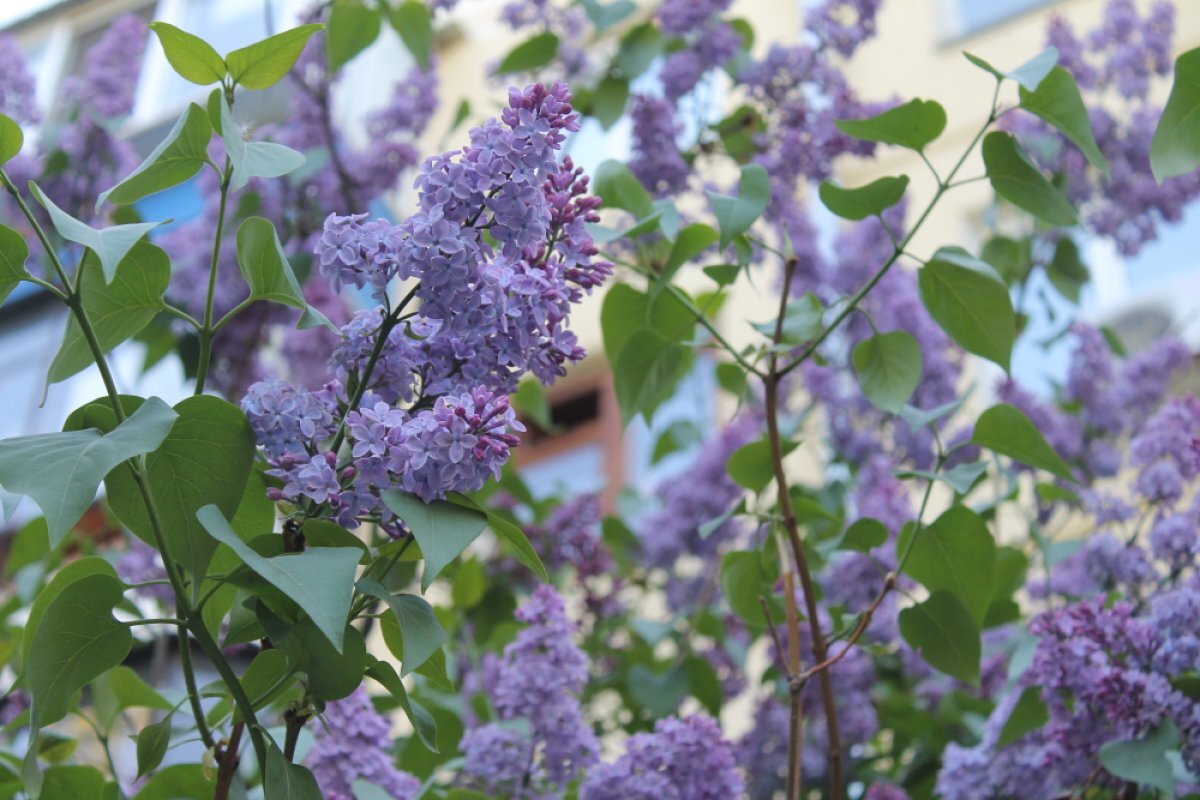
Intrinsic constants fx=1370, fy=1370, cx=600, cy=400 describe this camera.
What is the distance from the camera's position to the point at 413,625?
696mm

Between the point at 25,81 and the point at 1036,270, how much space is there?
1712 mm

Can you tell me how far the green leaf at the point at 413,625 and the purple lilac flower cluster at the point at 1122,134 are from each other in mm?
1411

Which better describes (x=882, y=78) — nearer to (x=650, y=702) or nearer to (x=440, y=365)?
(x=650, y=702)

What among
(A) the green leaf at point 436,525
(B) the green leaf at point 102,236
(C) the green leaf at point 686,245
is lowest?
(A) the green leaf at point 436,525

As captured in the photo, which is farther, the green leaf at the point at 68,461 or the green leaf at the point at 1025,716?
the green leaf at the point at 1025,716

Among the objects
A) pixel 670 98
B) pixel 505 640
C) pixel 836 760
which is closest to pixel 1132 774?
pixel 836 760

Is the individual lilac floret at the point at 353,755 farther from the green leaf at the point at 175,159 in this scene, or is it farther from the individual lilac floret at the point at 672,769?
the green leaf at the point at 175,159

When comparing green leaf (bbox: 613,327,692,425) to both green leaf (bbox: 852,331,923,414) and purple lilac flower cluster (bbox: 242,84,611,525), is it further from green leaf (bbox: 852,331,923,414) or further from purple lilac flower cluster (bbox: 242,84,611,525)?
purple lilac flower cluster (bbox: 242,84,611,525)

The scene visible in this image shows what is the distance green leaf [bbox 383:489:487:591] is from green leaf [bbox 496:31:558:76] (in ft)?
3.99

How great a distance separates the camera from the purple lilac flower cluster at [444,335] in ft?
2.27

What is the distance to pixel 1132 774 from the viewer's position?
103cm

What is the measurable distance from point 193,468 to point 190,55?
238 millimetres

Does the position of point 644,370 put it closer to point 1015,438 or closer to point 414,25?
point 1015,438

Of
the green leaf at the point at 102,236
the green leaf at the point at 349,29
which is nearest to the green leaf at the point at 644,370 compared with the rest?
the green leaf at the point at 102,236
